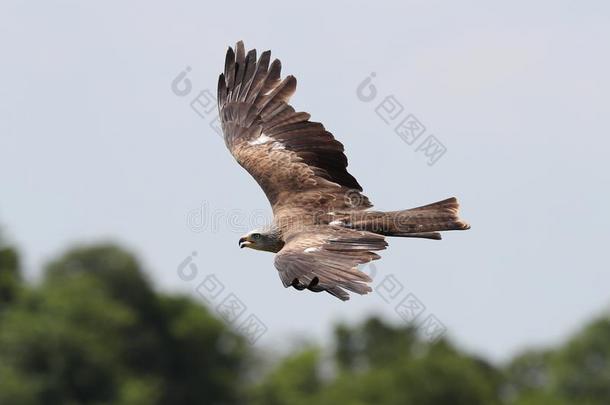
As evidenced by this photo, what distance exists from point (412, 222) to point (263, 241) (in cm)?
198

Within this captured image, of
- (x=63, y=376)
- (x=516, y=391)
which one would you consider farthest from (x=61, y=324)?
(x=516, y=391)

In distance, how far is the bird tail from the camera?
2044 cm

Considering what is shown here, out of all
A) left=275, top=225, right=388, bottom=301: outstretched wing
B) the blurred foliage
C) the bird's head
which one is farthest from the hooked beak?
the blurred foliage

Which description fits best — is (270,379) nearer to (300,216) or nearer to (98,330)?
(98,330)

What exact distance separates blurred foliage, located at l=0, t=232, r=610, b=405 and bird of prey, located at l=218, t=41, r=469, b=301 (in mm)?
46385

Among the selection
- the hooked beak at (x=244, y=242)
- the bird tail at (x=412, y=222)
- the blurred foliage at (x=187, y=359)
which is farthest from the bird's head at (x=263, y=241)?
the blurred foliage at (x=187, y=359)

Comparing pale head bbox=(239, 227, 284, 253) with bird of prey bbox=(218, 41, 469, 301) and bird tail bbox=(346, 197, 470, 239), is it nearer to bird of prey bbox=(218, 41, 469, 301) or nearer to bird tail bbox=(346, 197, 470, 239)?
bird of prey bbox=(218, 41, 469, 301)

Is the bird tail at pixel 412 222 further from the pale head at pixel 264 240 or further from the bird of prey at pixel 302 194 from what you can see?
the pale head at pixel 264 240

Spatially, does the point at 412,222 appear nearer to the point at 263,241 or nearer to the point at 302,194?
the point at 302,194

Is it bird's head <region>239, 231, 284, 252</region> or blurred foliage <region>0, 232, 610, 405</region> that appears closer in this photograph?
bird's head <region>239, 231, 284, 252</region>

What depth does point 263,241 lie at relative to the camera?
20.8 metres

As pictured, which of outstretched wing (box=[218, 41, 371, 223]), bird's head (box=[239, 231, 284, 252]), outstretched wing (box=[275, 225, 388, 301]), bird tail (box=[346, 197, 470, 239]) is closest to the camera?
outstretched wing (box=[275, 225, 388, 301])

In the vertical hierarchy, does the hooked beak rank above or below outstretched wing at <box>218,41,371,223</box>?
below

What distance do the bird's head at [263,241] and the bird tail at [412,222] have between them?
101cm
